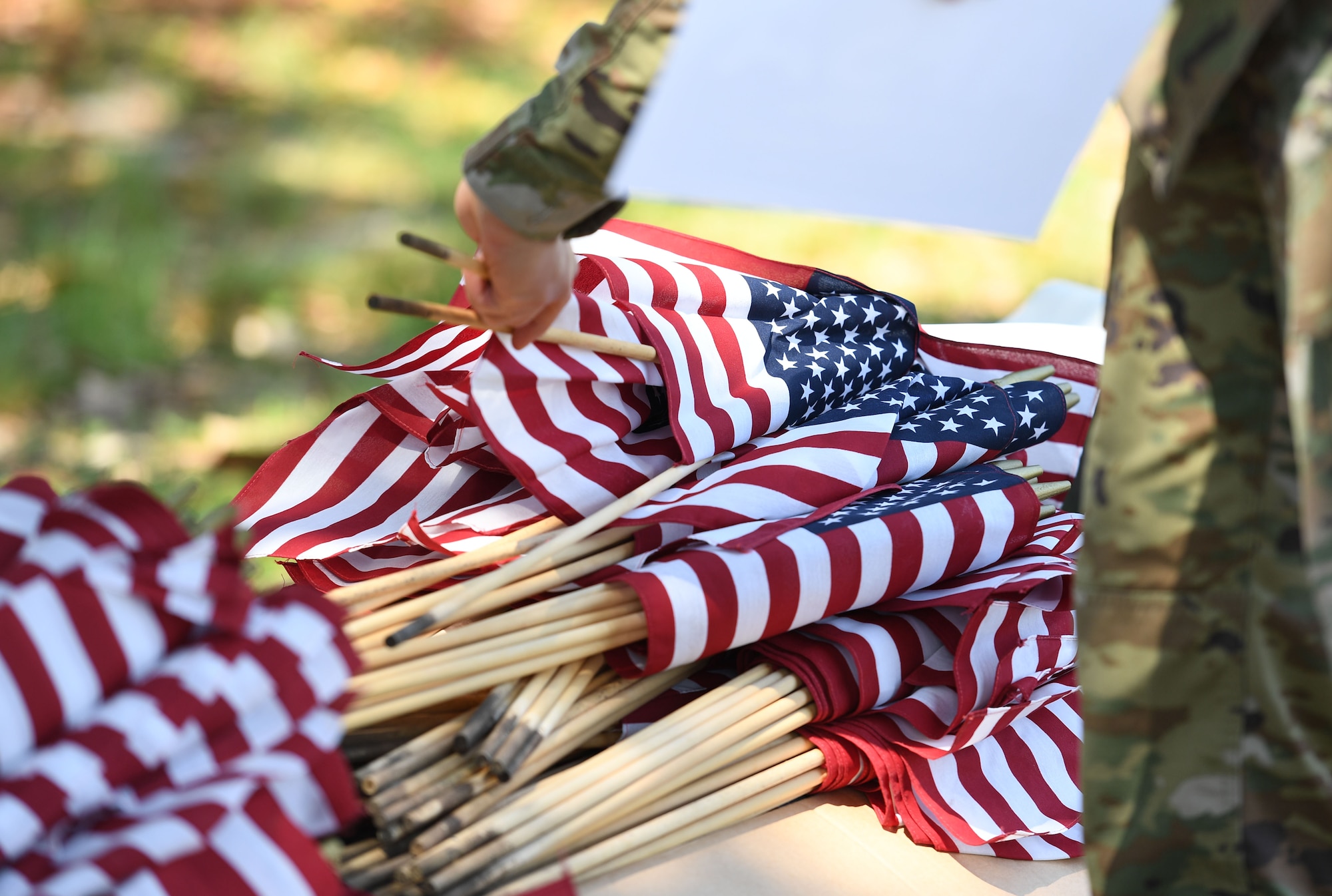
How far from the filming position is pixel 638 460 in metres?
1.43

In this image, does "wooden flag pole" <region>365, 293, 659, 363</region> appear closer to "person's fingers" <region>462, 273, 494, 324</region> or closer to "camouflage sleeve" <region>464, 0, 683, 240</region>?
"person's fingers" <region>462, 273, 494, 324</region>

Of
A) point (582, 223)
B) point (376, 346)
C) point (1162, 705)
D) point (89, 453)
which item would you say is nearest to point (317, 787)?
point (582, 223)

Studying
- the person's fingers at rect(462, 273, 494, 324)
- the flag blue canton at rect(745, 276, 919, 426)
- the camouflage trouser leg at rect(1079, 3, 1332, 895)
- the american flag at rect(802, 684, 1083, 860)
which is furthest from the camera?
the flag blue canton at rect(745, 276, 919, 426)

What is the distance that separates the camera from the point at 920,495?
143cm

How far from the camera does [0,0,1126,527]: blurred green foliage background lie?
2.31m

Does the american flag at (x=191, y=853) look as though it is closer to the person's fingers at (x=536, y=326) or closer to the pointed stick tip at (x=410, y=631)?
the pointed stick tip at (x=410, y=631)

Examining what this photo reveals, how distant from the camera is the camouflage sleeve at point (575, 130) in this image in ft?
3.23

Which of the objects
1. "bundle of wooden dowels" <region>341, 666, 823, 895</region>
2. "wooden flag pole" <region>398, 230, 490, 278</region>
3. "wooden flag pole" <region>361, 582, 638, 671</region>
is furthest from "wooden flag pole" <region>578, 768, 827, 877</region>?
"wooden flag pole" <region>398, 230, 490, 278</region>

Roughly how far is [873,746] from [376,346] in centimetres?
165

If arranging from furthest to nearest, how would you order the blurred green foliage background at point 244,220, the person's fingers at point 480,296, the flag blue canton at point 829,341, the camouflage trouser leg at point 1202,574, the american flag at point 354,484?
the blurred green foliage background at point 244,220, the flag blue canton at point 829,341, the american flag at point 354,484, the person's fingers at point 480,296, the camouflage trouser leg at point 1202,574

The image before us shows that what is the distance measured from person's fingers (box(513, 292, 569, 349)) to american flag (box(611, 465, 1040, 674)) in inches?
10.5

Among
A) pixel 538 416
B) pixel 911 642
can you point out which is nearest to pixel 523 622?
pixel 538 416

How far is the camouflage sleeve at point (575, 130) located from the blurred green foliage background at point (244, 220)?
1201mm

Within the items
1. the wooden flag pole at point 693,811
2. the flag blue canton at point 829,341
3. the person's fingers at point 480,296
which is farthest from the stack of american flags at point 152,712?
the flag blue canton at point 829,341
